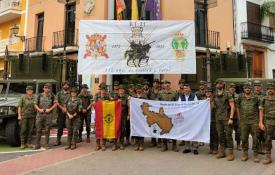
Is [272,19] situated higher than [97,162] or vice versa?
[272,19]

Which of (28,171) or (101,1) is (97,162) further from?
(101,1)

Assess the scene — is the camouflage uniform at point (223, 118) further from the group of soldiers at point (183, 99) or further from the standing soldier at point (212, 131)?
the standing soldier at point (212, 131)

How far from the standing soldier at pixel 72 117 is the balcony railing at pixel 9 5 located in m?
17.2

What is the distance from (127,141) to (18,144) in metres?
3.08

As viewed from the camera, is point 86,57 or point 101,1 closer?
point 86,57

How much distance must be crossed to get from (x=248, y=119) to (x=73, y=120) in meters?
4.57

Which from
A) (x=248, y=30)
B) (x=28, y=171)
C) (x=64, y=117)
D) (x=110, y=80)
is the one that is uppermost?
(x=248, y=30)

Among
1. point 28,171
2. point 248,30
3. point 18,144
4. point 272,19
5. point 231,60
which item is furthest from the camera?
point 272,19

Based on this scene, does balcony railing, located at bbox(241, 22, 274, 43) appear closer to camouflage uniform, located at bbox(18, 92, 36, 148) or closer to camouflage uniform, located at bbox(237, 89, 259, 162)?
camouflage uniform, located at bbox(237, 89, 259, 162)

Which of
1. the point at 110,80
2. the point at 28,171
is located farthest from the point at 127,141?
the point at 110,80

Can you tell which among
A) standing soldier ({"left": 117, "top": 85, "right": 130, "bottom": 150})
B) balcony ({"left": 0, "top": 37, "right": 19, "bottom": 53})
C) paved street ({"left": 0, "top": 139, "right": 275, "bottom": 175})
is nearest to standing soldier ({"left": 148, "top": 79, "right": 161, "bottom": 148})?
standing soldier ({"left": 117, "top": 85, "right": 130, "bottom": 150})

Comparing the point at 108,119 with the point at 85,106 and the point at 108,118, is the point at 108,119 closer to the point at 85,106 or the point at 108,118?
the point at 108,118

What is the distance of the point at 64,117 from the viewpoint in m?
10.1

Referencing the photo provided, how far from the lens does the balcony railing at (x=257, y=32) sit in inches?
816
